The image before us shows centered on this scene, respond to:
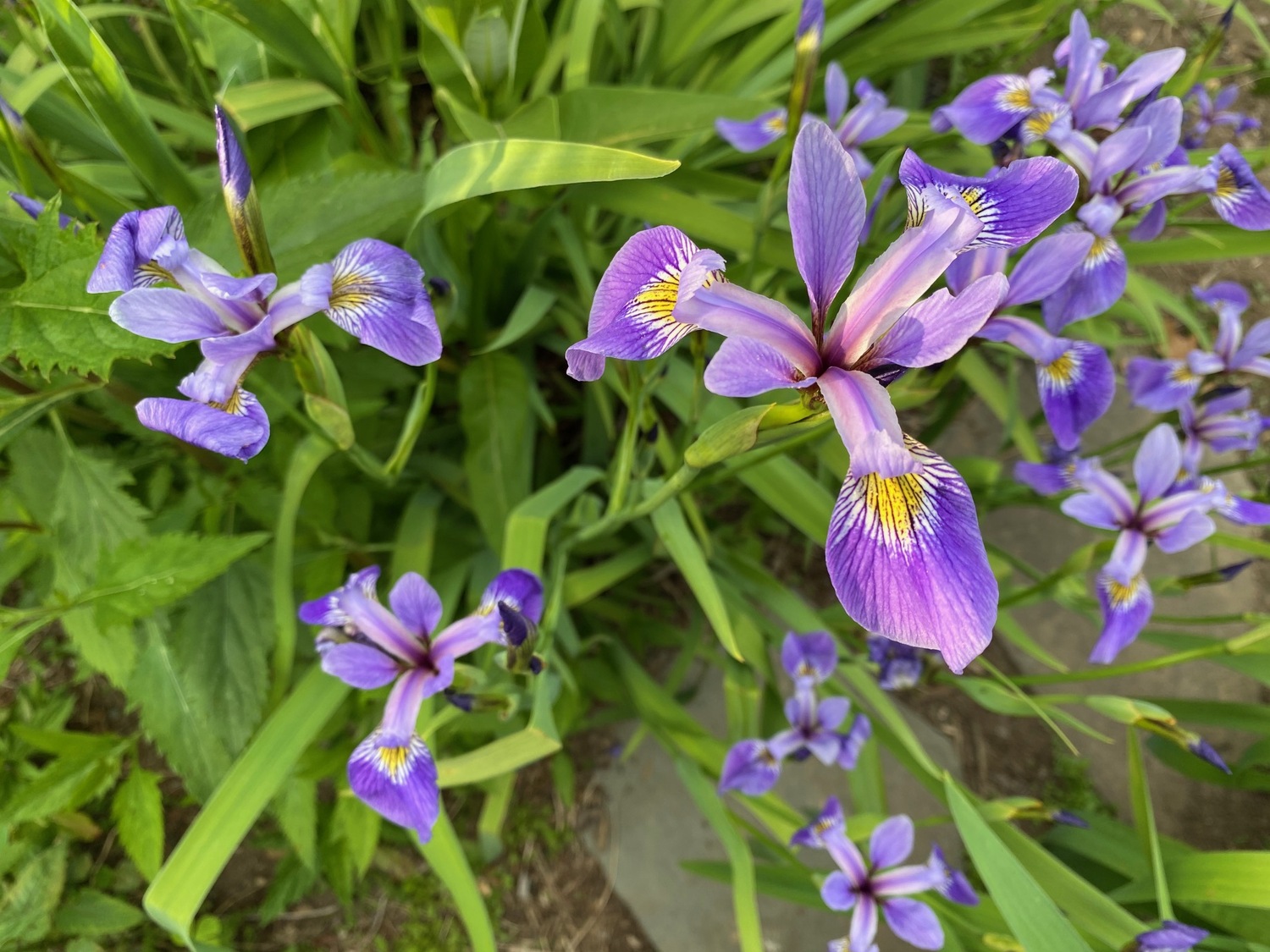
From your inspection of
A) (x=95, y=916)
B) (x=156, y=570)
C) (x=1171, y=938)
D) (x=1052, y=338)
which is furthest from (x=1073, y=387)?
(x=95, y=916)

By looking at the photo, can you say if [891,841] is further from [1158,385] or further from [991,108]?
[991,108]

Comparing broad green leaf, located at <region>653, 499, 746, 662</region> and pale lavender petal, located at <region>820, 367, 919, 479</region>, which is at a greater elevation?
pale lavender petal, located at <region>820, 367, 919, 479</region>

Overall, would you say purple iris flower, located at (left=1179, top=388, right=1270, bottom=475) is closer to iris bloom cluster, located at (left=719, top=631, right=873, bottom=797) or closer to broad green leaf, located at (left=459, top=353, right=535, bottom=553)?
iris bloom cluster, located at (left=719, top=631, right=873, bottom=797)

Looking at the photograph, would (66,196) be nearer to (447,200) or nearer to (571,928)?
(447,200)

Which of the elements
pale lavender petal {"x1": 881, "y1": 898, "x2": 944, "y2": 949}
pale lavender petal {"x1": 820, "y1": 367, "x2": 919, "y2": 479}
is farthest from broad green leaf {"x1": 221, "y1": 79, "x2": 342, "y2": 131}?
pale lavender petal {"x1": 881, "y1": 898, "x2": 944, "y2": 949}

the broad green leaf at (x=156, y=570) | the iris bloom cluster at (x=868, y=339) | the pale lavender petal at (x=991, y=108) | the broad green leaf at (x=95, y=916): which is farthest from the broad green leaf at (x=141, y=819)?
the pale lavender petal at (x=991, y=108)

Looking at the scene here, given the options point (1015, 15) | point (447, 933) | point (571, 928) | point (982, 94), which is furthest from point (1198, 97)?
point (447, 933)
